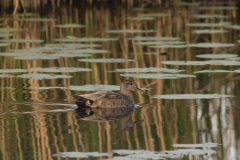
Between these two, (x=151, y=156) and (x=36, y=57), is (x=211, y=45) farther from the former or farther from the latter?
(x=151, y=156)

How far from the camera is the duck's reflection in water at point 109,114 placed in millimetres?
8164

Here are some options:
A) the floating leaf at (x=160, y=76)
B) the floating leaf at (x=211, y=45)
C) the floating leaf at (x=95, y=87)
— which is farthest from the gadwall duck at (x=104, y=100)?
the floating leaf at (x=211, y=45)

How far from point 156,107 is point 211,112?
1.92 ft

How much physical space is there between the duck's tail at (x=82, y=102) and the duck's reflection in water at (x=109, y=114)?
1.8 inches

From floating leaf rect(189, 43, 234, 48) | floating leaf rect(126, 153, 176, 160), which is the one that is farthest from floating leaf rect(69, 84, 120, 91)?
floating leaf rect(189, 43, 234, 48)

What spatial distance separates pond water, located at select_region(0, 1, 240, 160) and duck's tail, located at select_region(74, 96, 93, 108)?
0.09 m

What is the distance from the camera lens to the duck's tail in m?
8.69

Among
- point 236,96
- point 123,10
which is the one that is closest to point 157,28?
point 123,10

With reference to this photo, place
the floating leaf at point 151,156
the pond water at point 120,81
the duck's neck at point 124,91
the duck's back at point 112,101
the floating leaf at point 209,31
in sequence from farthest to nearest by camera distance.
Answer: the floating leaf at point 209,31
the duck's neck at point 124,91
the duck's back at point 112,101
the pond water at point 120,81
the floating leaf at point 151,156

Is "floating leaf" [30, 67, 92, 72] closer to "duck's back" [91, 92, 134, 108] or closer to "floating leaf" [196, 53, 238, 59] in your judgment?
"floating leaf" [196, 53, 238, 59]

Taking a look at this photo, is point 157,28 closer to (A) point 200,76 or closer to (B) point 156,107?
(A) point 200,76

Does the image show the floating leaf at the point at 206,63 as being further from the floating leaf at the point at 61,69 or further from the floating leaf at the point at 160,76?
the floating leaf at the point at 61,69

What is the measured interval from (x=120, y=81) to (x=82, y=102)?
1.78 meters

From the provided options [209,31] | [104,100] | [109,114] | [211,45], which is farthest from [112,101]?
[209,31]
